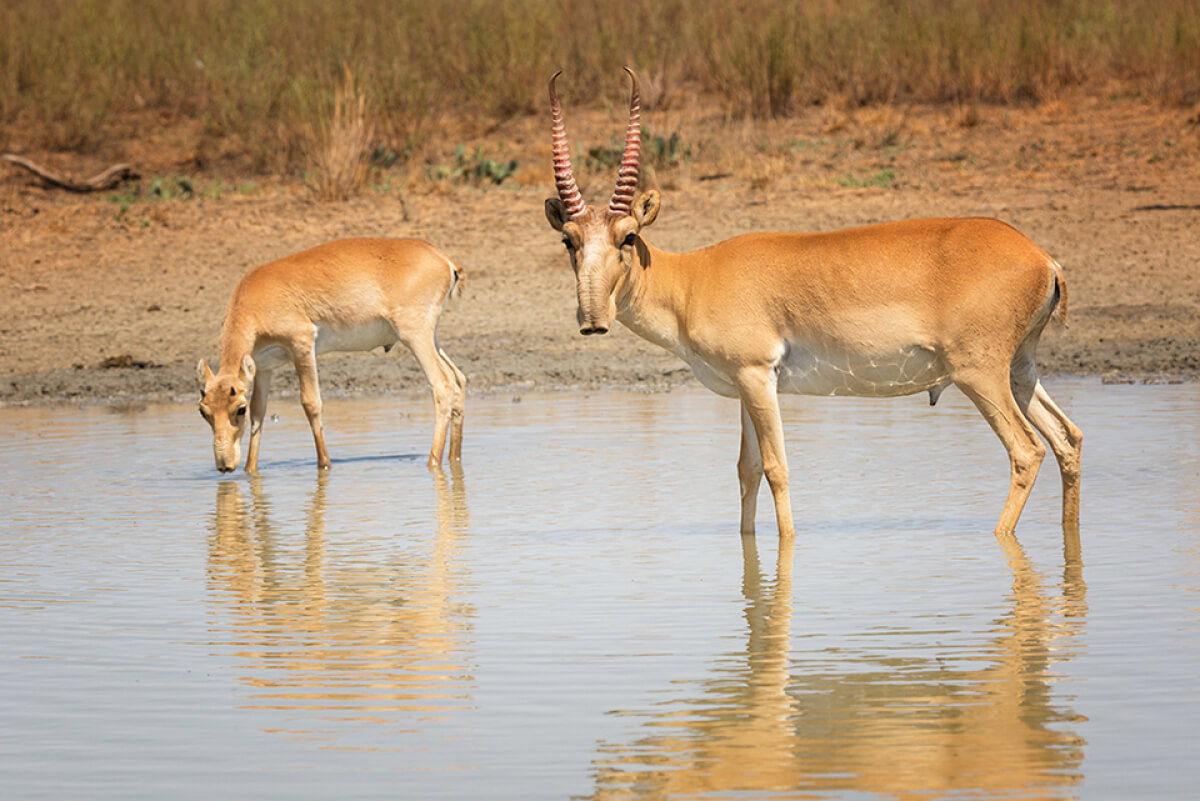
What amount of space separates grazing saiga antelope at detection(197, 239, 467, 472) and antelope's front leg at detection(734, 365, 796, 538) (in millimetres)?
4253

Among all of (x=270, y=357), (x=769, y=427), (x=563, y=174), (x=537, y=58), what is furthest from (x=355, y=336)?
(x=537, y=58)

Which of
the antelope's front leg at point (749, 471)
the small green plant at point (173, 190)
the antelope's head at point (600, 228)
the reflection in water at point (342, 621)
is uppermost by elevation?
the small green plant at point (173, 190)

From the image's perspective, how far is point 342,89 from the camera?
24062mm

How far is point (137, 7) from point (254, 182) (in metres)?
9.02

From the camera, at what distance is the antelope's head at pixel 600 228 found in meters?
8.52

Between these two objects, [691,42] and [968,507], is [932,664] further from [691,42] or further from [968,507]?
[691,42]

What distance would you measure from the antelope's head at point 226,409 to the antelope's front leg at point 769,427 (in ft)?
14.4

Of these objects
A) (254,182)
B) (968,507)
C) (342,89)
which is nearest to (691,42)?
(342,89)

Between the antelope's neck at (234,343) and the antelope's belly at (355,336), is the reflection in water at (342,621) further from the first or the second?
the antelope's belly at (355,336)

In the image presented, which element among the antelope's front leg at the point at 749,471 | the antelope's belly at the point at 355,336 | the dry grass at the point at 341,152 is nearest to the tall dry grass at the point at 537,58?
the dry grass at the point at 341,152

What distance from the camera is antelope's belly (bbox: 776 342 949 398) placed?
8828 mm

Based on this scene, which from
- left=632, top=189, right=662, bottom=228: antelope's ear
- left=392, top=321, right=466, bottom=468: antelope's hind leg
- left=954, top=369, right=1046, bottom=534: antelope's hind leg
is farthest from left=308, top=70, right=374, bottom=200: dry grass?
left=954, top=369, right=1046, bottom=534: antelope's hind leg

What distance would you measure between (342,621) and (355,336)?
21.1 ft

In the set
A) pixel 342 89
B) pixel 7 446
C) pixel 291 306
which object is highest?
pixel 342 89
